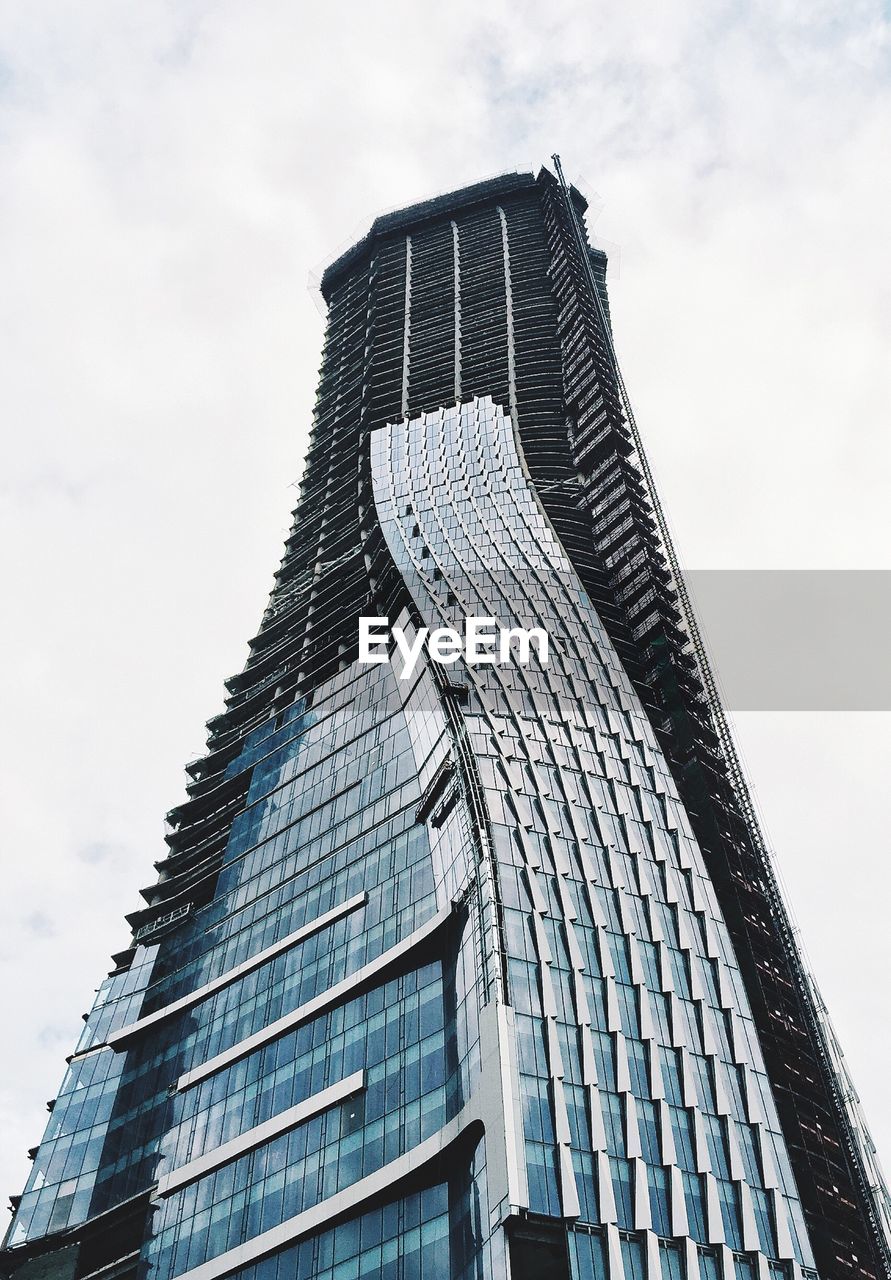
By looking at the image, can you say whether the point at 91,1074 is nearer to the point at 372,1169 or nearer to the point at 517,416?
the point at 372,1169

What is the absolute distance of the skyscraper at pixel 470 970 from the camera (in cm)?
6681

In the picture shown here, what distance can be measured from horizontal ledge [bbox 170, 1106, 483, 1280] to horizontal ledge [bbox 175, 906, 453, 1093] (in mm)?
13733

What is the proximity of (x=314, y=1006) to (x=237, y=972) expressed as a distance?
11943 millimetres

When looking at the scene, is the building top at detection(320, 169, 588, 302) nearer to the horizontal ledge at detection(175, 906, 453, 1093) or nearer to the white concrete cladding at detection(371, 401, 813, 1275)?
the white concrete cladding at detection(371, 401, 813, 1275)

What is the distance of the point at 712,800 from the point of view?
326ft

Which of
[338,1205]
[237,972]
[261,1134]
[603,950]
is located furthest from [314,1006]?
[603,950]

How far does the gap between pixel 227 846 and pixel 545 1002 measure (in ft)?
150

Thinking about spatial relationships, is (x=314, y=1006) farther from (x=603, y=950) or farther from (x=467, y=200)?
(x=467, y=200)

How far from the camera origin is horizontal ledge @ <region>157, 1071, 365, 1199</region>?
77188 millimetres

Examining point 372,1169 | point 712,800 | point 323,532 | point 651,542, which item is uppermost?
point 323,532

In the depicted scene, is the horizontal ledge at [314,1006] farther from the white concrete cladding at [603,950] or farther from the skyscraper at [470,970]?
the white concrete cladding at [603,950]

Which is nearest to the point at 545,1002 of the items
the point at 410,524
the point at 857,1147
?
the point at 857,1147

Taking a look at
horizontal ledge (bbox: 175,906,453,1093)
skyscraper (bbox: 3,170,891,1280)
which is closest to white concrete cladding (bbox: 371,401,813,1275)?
skyscraper (bbox: 3,170,891,1280)

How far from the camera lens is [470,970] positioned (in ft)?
247
